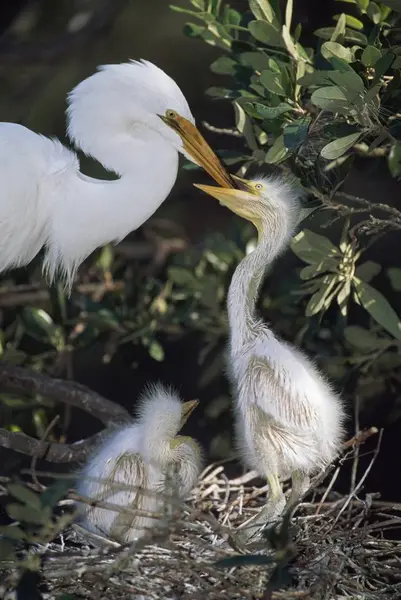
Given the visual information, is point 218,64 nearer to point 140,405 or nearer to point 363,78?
point 363,78

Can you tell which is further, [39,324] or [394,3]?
[39,324]

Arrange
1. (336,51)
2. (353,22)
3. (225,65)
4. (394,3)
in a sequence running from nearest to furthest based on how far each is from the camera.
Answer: (394,3)
(336,51)
(353,22)
(225,65)

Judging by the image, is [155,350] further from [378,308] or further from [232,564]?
[232,564]

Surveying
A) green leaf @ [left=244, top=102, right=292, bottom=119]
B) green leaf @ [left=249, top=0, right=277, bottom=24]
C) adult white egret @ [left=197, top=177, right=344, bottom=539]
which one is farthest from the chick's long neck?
green leaf @ [left=249, top=0, right=277, bottom=24]

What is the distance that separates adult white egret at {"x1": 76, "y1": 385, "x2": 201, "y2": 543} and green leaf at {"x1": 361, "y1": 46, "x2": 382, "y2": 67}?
83cm

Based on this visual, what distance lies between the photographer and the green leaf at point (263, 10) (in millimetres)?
2510

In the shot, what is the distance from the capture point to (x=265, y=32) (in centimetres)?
249

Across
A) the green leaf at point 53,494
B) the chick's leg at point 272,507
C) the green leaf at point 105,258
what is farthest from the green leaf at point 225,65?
the green leaf at point 53,494

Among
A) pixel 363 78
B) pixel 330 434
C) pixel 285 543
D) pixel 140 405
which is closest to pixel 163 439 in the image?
pixel 140 405

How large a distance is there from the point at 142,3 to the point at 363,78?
3.28 metres

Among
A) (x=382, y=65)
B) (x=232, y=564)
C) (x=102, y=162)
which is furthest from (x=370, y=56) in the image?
(x=232, y=564)

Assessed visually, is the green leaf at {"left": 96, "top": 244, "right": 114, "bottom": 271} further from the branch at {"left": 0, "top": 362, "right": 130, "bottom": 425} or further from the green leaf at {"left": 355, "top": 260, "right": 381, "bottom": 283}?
the green leaf at {"left": 355, "top": 260, "right": 381, "bottom": 283}

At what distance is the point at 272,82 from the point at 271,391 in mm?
648

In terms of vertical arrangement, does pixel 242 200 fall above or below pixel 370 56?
below
